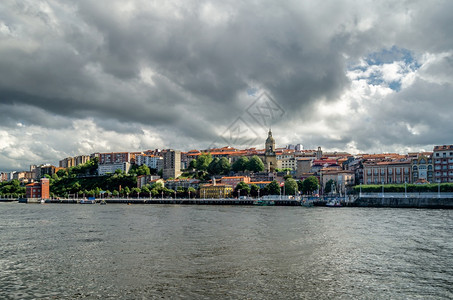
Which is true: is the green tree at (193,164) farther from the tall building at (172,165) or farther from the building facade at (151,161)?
the building facade at (151,161)

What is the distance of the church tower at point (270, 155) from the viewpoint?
14370 centimetres

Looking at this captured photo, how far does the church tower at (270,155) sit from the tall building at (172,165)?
109 feet

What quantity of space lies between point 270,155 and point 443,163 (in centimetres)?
6485

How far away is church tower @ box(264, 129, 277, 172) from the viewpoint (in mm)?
143700

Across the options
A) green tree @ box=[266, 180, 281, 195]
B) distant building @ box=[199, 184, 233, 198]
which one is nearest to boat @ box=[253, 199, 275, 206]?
green tree @ box=[266, 180, 281, 195]

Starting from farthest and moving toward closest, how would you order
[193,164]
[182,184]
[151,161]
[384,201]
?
1. [151,161]
2. [193,164]
3. [182,184]
4. [384,201]


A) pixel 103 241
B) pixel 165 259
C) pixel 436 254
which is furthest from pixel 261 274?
pixel 103 241

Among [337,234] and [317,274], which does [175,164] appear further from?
[317,274]

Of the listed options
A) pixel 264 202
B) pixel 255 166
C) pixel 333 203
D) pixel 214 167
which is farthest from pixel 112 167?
pixel 333 203

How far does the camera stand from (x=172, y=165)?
154875 millimetres

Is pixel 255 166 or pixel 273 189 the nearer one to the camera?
pixel 273 189

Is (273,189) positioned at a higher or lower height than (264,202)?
higher

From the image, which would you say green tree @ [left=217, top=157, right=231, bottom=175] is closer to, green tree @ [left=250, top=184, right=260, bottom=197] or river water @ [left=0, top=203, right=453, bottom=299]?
green tree @ [left=250, top=184, right=260, bottom=197]

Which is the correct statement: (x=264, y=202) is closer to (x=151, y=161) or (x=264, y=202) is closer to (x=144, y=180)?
(x=144, y=180)
